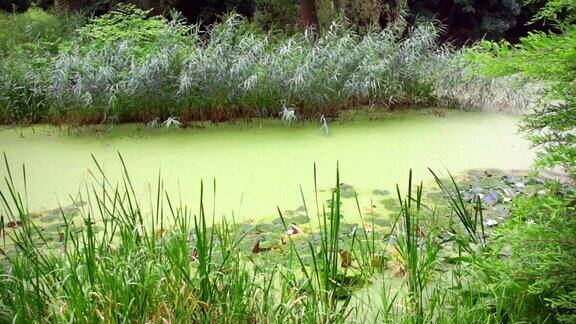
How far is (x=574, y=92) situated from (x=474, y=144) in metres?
2.76

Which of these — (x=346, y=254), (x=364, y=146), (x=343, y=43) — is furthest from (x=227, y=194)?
(x=343, y=43)

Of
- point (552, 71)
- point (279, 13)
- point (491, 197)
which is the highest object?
point (279, 13)

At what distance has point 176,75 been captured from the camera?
15.3 ft

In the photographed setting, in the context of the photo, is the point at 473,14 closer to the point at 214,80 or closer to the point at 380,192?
the point at 214,80

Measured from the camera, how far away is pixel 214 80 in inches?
181

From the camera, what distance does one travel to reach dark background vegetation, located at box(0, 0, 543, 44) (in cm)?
751

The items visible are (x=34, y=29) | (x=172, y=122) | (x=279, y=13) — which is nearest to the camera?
(x=172, y=122)

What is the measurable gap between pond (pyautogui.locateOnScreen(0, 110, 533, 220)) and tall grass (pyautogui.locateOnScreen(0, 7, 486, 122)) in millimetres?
200

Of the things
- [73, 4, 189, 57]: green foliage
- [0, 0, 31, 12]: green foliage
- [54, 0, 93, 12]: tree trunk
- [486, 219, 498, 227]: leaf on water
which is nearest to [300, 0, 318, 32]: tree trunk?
[73, 4, 189, 57]: green foliage

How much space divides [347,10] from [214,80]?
3.51 metres

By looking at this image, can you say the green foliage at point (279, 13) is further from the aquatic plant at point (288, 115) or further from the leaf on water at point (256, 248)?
the leaf on water at point (256, 248)

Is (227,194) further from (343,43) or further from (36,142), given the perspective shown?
(343,43)

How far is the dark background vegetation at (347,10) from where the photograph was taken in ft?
24.6

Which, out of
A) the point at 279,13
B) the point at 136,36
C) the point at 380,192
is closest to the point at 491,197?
the point at 380,192
